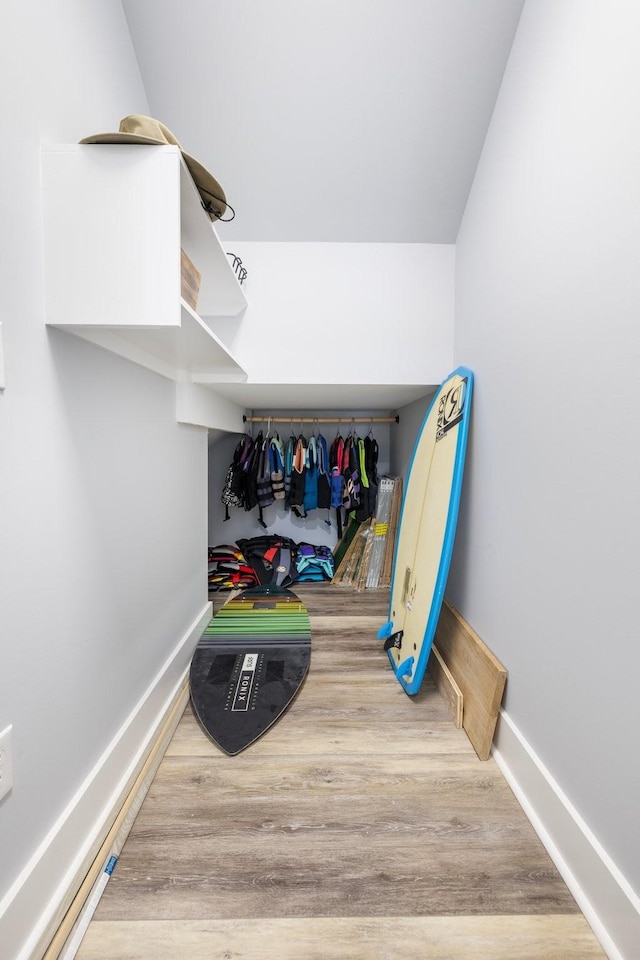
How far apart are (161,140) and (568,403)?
50.3 inches

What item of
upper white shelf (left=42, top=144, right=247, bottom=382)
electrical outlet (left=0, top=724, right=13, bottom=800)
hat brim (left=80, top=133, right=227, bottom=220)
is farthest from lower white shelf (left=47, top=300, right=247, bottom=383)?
electrical outlet (left=0, top=724, right=13, bottom=800)

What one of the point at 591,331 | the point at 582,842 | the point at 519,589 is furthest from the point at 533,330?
the point at 582,842

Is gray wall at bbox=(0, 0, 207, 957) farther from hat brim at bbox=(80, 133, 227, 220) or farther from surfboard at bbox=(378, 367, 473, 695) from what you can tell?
surfboard at bbox=(378, 367, 473, 695)

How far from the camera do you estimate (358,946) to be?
957 millimetres

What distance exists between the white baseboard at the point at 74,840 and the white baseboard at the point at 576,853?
126cm

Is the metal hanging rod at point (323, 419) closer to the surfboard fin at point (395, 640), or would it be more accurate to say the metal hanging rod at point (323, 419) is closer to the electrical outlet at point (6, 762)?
the surfboard fin at point (395, 640)

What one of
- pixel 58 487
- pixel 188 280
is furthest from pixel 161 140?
pixel 58 487

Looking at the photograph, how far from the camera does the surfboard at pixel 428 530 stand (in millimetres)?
1735

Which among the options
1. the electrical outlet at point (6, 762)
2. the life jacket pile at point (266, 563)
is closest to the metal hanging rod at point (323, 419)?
the life jacket pile at point (266, 563)

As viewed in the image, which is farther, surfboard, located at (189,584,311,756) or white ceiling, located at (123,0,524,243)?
surfboard, located at (189,584,311,756)

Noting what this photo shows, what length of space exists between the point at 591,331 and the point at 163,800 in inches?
73.3

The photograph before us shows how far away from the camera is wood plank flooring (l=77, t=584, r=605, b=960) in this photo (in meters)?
0.97

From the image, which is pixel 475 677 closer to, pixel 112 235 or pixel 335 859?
pixel 335 859

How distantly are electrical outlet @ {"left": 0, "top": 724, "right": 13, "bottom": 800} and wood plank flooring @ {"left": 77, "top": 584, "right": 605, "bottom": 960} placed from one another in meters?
0.46
